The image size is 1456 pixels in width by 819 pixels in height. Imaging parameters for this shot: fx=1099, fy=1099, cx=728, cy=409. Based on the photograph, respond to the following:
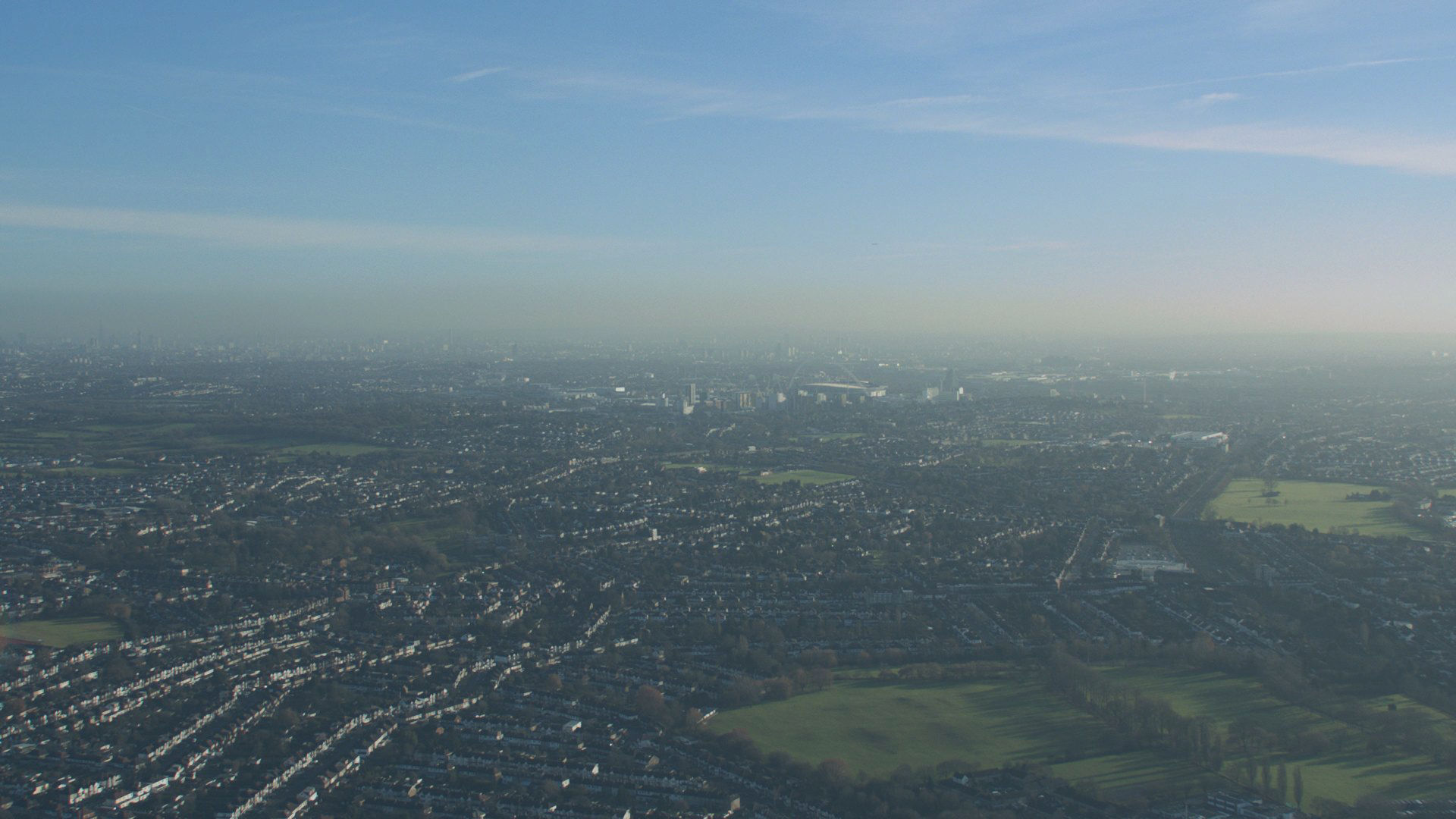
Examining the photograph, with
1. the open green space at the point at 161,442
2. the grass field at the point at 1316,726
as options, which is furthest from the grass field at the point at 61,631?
the open green space at the point at 161,442

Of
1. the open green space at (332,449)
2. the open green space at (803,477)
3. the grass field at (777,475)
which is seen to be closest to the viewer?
the open green space at (803,477)

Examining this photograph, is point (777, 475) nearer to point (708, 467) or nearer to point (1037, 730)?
point (708, 467)

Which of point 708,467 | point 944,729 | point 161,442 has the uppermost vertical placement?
point 708,467

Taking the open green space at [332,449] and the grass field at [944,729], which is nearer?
the grass field at [944,729]

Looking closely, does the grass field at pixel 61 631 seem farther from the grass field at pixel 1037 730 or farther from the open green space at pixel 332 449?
the open green space at pixel 332 449

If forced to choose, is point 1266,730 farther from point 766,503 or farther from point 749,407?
point 749,407

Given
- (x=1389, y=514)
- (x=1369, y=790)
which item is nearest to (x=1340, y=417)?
(x=1389, y=514)

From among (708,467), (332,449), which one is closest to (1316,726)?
(708,467)
